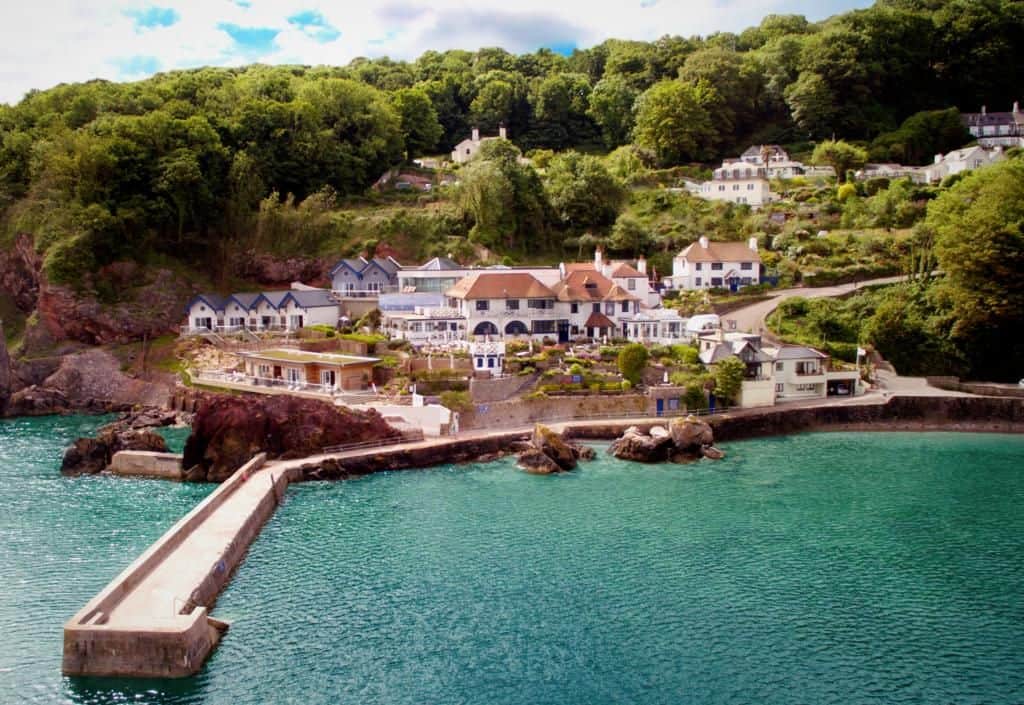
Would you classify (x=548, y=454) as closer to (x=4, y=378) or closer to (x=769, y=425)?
(x=769, y=425)

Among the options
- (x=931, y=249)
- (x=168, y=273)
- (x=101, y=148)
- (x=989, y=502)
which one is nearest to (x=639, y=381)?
(x=989, y=502)

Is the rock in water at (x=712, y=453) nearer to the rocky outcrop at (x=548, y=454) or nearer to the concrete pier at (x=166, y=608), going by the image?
the rocky outcrop at (x=548, y=454)

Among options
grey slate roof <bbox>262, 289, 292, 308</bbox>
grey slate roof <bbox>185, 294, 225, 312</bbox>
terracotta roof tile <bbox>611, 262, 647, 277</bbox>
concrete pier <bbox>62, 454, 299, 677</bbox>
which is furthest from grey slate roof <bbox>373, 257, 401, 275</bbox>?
concrete pier <bbox>62, 454, 299, 677</bbox>

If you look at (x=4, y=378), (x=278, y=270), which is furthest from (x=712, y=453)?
(x=4, y=378)

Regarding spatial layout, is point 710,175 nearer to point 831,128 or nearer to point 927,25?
point 831,128

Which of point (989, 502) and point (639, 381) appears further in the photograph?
point (639, 381)

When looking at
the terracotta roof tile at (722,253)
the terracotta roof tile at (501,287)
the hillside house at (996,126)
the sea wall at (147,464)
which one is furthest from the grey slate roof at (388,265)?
the hillside house at (996,126)

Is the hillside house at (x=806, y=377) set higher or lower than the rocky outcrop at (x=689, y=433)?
higher
